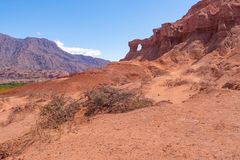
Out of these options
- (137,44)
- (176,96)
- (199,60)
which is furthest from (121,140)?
(137,44)

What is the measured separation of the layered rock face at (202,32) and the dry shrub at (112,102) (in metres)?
17.7

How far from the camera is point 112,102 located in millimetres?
13289

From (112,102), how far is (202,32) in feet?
73.5

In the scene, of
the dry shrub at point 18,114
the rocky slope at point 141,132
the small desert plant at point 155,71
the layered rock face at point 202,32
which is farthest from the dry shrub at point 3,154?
the layered rock face at point 202,32

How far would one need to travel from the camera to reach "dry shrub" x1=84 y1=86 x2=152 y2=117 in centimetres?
1283

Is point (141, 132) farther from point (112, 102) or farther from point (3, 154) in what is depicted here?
point (3, 154)

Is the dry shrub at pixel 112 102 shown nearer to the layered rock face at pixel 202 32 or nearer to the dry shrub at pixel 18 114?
the dry shrub at pixel 18 114

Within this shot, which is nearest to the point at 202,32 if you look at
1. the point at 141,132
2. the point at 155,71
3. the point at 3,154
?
the point at 155,71

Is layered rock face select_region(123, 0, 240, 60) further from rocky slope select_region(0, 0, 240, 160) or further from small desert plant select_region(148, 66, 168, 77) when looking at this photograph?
rocky slope select_region(0, 0, 240, 160)

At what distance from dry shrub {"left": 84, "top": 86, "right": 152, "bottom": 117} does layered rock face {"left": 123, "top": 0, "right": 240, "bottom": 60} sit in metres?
17.7

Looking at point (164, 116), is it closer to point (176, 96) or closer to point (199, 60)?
point (176, 96)

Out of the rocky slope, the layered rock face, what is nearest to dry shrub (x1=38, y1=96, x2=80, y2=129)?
the rocky slope

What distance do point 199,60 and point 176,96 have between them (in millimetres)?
13309

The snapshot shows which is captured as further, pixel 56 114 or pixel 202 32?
pixel 202 32
